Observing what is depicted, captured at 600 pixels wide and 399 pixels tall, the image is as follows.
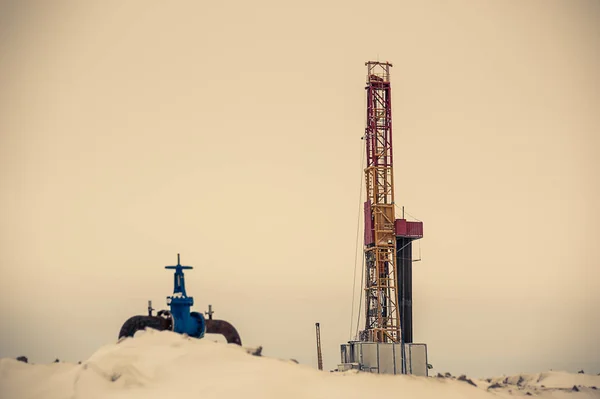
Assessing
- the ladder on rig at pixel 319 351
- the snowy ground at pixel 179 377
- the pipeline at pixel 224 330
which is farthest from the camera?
the ladder on rig at pixel 319 351

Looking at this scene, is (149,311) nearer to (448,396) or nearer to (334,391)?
(334,391)

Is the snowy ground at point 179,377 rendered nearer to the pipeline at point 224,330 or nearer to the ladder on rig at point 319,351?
the pipeline at point 224,330

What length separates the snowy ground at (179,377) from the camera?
89875mm

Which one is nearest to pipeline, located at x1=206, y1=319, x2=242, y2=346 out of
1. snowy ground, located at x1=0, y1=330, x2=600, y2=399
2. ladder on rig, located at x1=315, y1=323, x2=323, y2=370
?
snowy ground, located at x1=0, y1=330, x2=600, y2=399

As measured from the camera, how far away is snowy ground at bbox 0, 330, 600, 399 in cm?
8988

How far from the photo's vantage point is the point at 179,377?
304ft

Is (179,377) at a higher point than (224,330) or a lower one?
lower

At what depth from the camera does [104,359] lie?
92.2m

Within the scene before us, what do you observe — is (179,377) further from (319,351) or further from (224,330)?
(319,351)

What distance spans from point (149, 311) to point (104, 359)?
632 cm

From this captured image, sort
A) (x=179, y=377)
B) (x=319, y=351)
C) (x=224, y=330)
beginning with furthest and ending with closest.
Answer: (x=319, y=351) < (x=224, y=330) < (x=179, y=377)

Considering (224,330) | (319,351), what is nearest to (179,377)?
(224,330)

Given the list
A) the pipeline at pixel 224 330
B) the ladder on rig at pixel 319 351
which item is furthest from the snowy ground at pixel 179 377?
the ladder on rig at pixel 319 351

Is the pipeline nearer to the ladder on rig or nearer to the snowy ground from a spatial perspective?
the snowy ground
